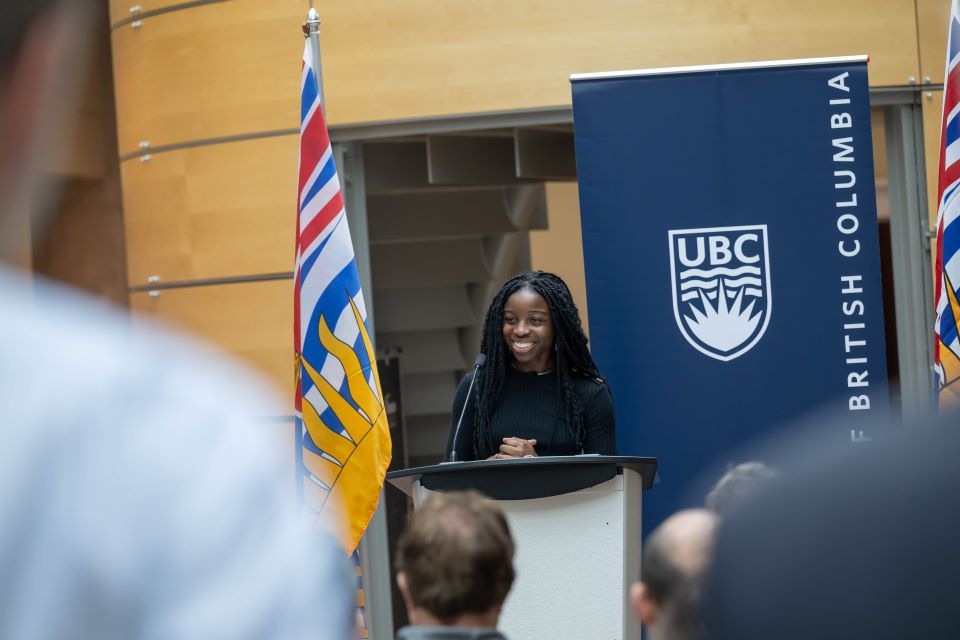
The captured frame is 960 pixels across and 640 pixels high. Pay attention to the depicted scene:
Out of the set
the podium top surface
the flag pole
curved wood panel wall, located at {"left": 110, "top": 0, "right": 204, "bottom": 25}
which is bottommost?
the podium top surface

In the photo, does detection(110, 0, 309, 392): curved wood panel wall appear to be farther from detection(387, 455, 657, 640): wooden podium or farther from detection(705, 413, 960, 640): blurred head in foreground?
detection(705, 413, 960, 640): blurred head in foreground

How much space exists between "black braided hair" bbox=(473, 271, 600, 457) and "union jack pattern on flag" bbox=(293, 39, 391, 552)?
0.60m

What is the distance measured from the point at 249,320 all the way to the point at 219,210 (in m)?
0.52

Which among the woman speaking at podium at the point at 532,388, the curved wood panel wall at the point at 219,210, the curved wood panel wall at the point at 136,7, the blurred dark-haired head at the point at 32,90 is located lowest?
the woman speaking at podium at the point at 532,388

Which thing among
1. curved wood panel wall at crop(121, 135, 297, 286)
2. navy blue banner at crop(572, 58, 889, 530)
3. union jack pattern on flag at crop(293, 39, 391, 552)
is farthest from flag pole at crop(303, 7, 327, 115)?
navy blue banner at crop(572, 58, 889, 530)

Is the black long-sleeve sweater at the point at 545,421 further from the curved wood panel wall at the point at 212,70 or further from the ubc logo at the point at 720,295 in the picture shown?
the curved wood panel wall at the point at 212,70

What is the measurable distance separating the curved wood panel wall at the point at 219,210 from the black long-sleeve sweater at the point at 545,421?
2.01m

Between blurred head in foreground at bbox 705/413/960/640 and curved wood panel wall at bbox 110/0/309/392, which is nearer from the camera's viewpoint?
blurred head in foreground at bbox 705/413/960/640

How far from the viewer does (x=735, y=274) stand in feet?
14.4

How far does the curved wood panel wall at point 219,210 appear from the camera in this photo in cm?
546

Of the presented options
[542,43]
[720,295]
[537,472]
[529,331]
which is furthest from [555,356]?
[542,43]

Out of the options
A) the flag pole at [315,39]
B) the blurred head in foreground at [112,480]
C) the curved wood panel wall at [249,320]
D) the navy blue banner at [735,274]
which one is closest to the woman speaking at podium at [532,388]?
the navy blue banner at [735,274]

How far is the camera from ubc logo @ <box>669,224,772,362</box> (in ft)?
14.3

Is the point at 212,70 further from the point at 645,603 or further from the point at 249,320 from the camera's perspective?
the point at 645,603
